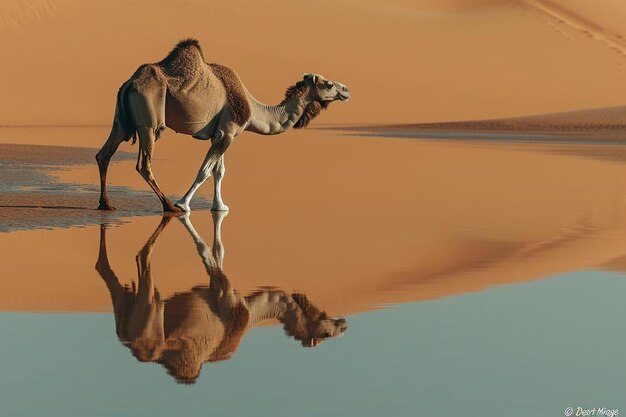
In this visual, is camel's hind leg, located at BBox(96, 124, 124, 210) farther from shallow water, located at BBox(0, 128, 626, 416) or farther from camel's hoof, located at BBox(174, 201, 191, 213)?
camel's hoof, located at BBox(174, 201, 191, 213)

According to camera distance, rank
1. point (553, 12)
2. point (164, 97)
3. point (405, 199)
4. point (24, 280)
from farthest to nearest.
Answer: point (553, 12) → point (405, 199) → point (164, 97) → point (24, 280)

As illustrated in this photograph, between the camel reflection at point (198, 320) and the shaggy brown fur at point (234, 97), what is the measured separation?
510 centimetres

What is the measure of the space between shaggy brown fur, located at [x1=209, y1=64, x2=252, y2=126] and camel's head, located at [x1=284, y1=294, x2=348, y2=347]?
6.56m

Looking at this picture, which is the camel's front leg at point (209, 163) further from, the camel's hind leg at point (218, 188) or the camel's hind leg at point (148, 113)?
the camel's hind leg at point (148, 113)

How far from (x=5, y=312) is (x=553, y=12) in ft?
237

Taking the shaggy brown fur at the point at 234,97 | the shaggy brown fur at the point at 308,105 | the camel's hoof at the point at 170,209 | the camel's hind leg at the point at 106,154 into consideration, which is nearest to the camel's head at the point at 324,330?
the camel's hoof at the point at 170,209

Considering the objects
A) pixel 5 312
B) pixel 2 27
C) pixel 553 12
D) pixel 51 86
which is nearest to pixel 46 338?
pixel 5 312

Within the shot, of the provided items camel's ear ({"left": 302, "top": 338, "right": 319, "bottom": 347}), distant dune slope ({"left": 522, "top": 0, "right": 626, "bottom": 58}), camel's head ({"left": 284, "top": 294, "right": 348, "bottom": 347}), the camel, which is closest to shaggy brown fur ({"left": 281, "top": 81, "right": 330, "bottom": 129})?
the camel

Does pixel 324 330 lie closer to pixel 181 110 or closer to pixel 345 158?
pixel 181 110

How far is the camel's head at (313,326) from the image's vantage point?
6.88 metres

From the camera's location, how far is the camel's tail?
13.8 meters

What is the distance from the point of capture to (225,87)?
46.8 ft

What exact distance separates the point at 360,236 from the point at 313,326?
4.97 metres

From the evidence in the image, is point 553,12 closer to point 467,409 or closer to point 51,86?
point 51,86
